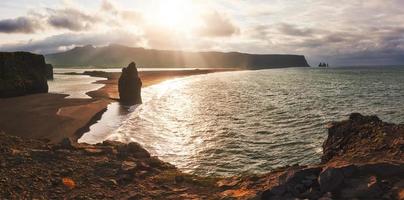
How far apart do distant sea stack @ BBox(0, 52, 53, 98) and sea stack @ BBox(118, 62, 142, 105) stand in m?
14.7

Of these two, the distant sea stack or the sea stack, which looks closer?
the distant sea stack

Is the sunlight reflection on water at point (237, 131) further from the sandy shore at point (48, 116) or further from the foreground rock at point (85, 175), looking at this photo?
the foreground rock at point (85, 175)

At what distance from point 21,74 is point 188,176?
4787 cm

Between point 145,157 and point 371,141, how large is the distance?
38.8 ft

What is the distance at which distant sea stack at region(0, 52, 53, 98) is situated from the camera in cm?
5397

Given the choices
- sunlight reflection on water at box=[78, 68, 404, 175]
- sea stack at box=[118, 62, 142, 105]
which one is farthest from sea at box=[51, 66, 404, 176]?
sea stack at box=[118, 62, 142, 105]

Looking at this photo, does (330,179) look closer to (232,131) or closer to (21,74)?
(232,131)

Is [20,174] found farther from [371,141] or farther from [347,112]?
[347,112]

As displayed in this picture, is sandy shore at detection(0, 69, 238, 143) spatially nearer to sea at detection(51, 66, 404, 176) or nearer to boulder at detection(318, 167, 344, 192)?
sea at detection(51, 66, 404, 176)

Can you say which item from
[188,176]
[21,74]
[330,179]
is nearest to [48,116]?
[188,176]

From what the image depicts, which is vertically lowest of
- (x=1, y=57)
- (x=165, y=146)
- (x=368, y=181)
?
(x=165, y=146)

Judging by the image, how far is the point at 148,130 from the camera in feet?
113

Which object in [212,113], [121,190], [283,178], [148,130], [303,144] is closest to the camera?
[283,178]

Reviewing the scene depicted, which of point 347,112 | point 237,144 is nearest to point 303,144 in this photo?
point 237,144
